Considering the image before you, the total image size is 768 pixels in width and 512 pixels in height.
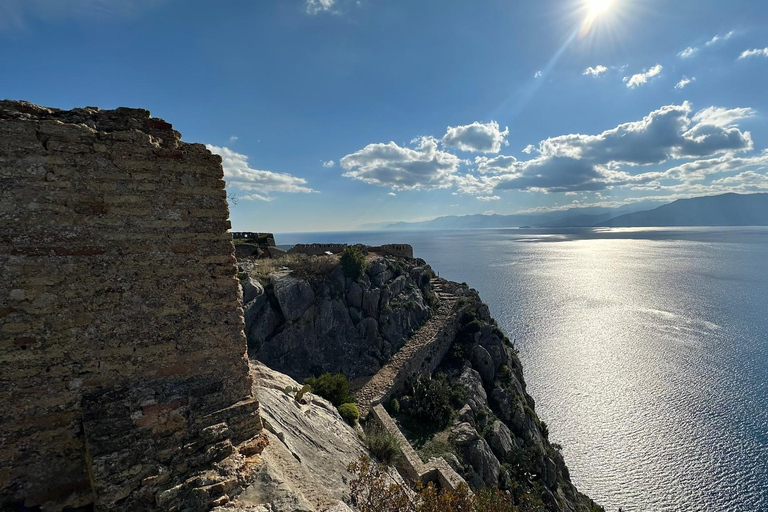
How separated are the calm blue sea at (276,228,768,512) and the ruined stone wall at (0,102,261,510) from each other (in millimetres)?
38401

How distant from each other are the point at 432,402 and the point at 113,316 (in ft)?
68.7

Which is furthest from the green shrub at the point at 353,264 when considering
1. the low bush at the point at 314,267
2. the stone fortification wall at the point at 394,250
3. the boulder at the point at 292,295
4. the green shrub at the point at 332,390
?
the green shrub at the point at 332,390

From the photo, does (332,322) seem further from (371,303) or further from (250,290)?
(250,290)

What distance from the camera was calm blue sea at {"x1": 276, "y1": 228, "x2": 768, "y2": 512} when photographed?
105ft

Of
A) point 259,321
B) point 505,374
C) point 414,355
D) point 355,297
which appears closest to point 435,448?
point 414,355

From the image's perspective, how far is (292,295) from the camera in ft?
95.9

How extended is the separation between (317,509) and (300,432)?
403 centimetres

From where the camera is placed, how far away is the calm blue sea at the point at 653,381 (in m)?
32.1

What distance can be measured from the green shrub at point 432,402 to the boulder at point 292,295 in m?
11.4

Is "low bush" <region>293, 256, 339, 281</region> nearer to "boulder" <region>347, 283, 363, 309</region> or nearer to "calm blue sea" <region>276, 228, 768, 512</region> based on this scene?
"boulder" <region>347, 283, 363, 309</region>


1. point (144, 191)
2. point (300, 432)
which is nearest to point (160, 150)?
point (144, 191)

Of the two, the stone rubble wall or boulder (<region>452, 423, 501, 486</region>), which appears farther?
boulder (<region>452, 423, 501, 486</region>)

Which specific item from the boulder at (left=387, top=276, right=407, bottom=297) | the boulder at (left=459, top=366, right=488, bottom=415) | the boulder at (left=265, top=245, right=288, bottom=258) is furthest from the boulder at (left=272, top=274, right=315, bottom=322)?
the boulder at (left=459, top=366, right=488, bottom=415)

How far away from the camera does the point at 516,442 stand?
26.7 m
